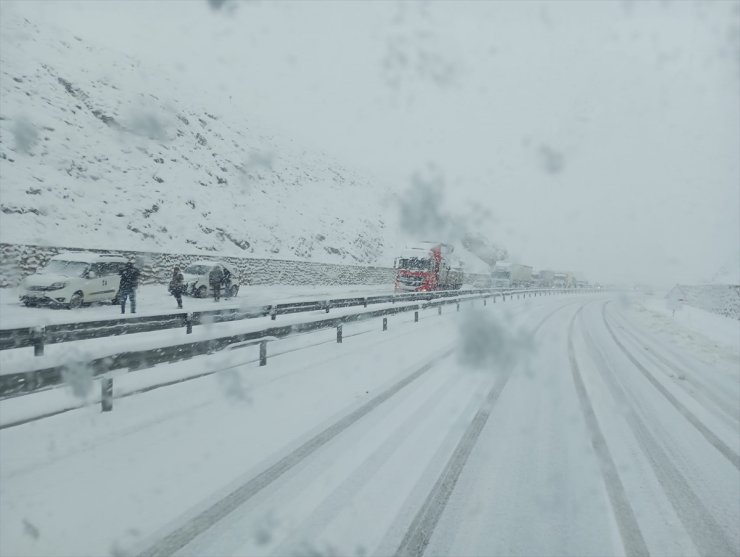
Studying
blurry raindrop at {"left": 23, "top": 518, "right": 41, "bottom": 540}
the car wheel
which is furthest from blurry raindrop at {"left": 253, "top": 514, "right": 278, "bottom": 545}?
the car wheel

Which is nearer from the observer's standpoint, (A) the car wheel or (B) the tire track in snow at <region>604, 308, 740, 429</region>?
(B) the tire track in snow at <region>604, 308, 740, 429</region>

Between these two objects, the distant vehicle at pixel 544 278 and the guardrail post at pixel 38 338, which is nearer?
the guardrail post at pixel 38 338

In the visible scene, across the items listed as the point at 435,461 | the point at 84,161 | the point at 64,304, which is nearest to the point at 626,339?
the point at 435,461

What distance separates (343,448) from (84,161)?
1253 inches

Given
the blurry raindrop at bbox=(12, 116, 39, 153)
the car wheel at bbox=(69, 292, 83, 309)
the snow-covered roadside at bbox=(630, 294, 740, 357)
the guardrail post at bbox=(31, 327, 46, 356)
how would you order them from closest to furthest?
the guardrail post at bbox=(31, 327, 46, 356), the snow-covered roadside at bbox=(630, 294, 740, 357), the car wheel at bbox=(69, 292, 83, 309), the blurry raindrop at bbox=(12, 116, 39, 153)

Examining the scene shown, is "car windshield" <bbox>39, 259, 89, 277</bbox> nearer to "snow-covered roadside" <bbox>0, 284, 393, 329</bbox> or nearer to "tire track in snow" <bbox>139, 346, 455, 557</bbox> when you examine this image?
"snow-covered roadside" <bbox>0, 284, 393, 329</bbox>

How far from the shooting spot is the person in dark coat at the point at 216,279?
22.5m

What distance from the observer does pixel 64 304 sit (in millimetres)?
16172

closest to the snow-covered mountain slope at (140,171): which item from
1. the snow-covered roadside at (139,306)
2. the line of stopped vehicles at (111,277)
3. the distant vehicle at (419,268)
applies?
the snow-covered roadside at (139,306)

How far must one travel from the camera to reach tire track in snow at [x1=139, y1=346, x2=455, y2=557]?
3123mm

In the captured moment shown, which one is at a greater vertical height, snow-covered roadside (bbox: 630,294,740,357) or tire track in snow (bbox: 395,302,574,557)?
tire track in snow (bbox: 395,302,574,557)

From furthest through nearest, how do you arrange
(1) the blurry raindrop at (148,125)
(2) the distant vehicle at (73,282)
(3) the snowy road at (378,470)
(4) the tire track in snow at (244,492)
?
1. (1) the blurry raindrop at (148,125)
2. (2) the distant vehicle at (73,282)
3. (3) the snowy road at (378,470)
4. (4) the tire track in snow at (244,492)

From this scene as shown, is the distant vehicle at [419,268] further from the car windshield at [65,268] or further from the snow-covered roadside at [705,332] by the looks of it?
the car windshield at [65,268]

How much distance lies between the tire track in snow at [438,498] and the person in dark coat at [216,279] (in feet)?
60.8
